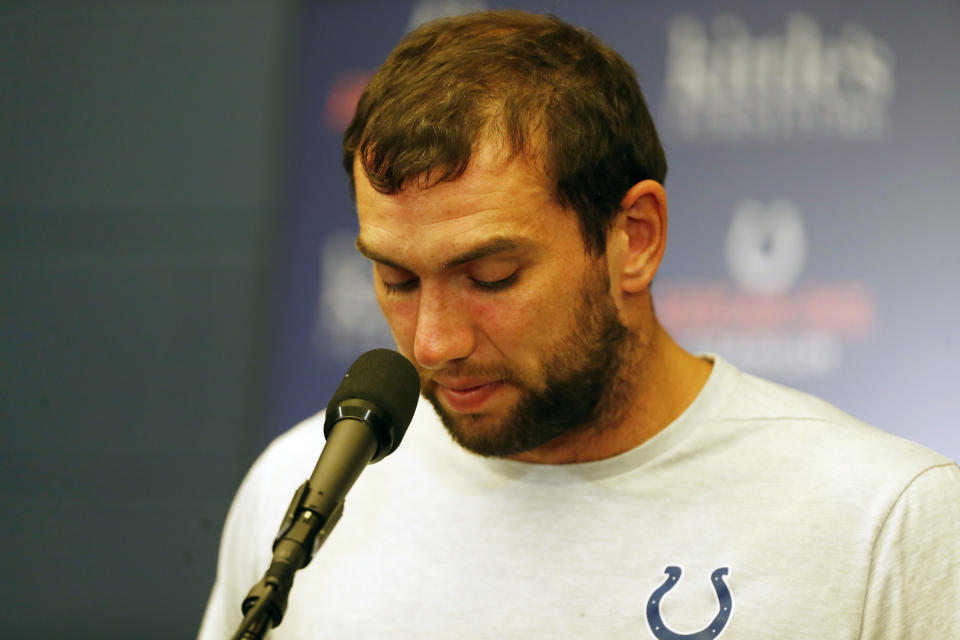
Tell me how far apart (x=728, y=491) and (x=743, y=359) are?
0.98 m

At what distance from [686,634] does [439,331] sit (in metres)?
0.47

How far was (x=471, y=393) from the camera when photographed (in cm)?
129

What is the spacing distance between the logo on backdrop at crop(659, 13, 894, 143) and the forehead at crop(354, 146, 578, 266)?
1.17 metres

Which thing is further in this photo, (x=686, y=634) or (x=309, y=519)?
(x=686, y=634)

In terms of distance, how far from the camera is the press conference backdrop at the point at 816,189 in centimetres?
211

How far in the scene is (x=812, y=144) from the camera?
7.27ft

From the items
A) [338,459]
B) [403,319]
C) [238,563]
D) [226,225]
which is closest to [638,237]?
[403,319]

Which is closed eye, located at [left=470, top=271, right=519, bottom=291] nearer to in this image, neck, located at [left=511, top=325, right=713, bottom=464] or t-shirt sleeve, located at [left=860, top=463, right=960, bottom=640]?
neck, located at [left=511, top=325, right=713, bottom=464]

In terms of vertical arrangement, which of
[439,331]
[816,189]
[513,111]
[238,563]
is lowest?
[238,563]

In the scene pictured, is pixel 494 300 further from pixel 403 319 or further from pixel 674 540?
pixel 674 540

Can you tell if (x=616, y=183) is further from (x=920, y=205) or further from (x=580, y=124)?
(x=920, y=205)

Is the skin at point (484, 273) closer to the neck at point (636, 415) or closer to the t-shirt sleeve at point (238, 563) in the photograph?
the neck at point (636, 415)

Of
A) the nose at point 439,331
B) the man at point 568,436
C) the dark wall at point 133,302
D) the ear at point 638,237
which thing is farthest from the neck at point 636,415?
the dark wall at point 133,302

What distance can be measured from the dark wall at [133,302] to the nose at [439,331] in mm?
1570
